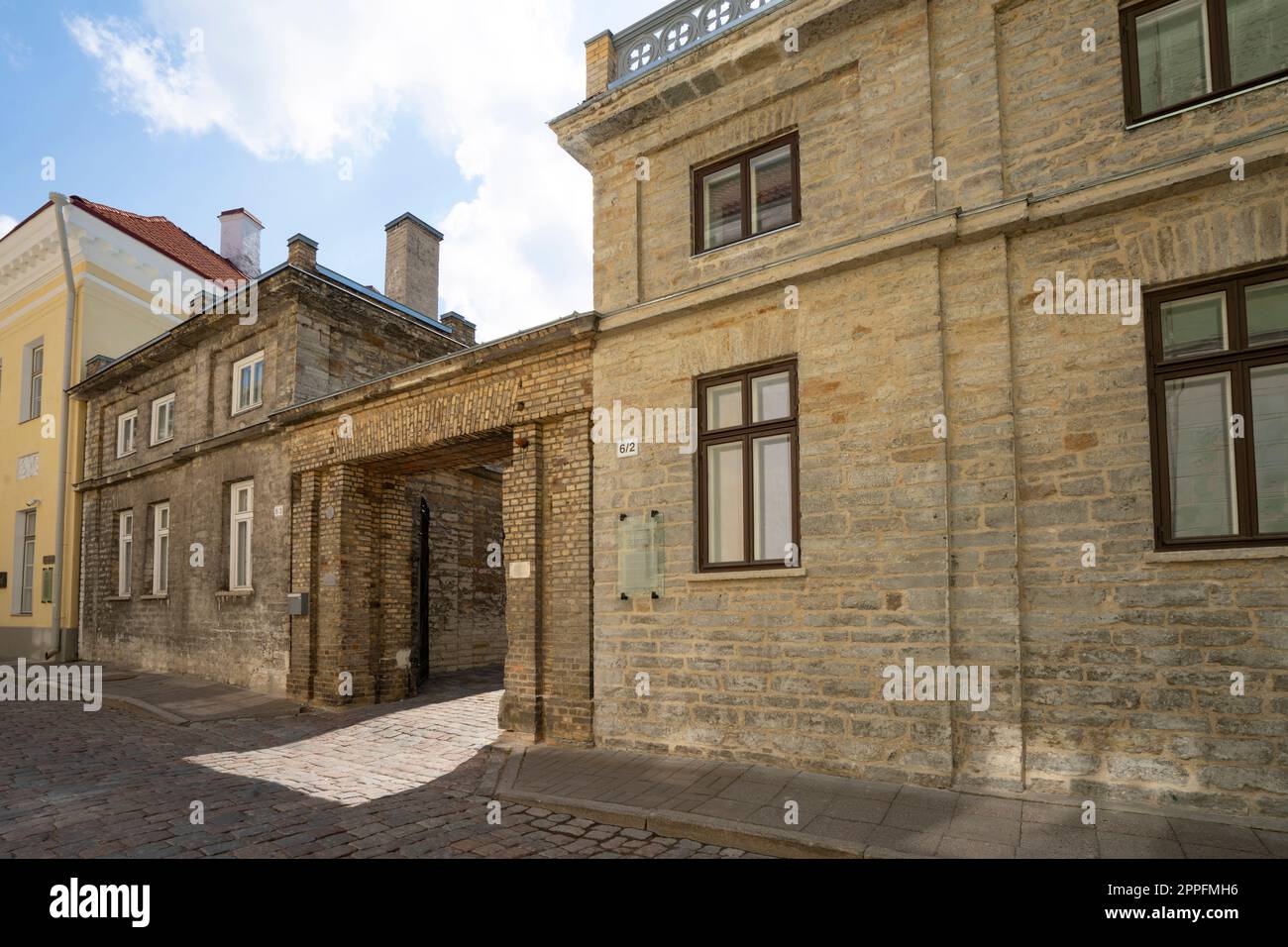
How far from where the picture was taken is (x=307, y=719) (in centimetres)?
1095

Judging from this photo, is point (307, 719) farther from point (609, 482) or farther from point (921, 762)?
point (921, 762)

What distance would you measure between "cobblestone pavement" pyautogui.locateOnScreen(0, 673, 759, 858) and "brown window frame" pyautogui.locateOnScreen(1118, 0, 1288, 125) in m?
6.34

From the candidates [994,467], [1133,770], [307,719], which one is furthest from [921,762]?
[307,719]

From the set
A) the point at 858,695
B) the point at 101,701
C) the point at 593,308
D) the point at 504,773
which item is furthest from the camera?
the point at 101,701

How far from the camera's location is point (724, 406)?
7.87 m

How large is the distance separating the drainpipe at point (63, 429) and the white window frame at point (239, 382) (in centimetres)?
733

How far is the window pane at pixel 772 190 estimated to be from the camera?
7887 millimetres

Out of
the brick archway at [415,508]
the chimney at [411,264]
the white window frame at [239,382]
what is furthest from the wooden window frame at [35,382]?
the brick archway at [415,508]

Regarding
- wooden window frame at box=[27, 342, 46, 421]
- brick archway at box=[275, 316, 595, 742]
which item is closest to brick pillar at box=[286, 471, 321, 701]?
Result: brick archway at box=[275, 316, 595, 742]

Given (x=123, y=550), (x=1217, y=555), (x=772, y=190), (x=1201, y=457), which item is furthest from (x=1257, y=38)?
(x=123, y=550)

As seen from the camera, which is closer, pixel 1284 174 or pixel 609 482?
pixel 1284 174

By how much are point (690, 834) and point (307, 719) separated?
7.47m

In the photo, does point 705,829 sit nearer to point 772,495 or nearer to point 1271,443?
point 772,495

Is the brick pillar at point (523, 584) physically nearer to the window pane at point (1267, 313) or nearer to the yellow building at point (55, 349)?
the window pane at point (1267, 313)
